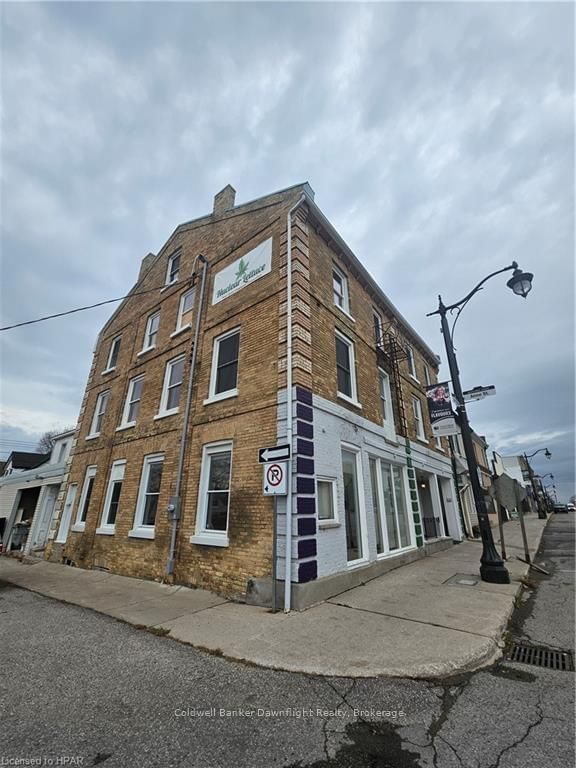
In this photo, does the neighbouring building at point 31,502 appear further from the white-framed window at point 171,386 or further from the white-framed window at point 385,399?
the white-framed window at point 385,399

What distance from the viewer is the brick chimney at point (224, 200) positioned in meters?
12.9

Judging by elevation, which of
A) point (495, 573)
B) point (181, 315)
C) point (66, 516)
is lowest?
point (495, 573)

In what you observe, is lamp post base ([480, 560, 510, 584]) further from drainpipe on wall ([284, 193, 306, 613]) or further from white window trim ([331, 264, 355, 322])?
white window trim ([331, 264, 355, 322])

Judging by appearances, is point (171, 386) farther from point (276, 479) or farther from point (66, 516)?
point (66, 516)

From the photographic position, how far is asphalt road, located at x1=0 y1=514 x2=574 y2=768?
2.62 metres

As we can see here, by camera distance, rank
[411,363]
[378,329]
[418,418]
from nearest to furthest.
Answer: [378,329] < [418,418] < [411,363]

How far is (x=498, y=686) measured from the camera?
3559 mm

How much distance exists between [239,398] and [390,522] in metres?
6.01

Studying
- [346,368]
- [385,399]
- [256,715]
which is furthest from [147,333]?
[256,715]

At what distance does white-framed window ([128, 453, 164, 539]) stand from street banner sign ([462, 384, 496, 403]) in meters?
8.87

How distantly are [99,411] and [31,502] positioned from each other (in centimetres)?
1120

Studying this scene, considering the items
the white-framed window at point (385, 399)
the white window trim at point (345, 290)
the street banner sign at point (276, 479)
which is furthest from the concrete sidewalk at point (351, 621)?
the white window trim at point (345, 290)

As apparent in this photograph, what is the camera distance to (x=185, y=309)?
12570 millimetres

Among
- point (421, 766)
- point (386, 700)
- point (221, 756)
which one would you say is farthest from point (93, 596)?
point (421, 766)
